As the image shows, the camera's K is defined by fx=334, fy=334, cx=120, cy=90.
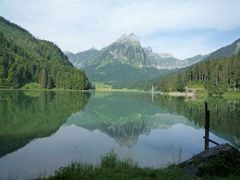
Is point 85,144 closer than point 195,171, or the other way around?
A: point 195,171

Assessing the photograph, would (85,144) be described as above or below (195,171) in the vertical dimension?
below

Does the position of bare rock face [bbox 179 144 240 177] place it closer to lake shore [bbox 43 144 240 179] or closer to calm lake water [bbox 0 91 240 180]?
lake shore [bbox 43 144 240 179]

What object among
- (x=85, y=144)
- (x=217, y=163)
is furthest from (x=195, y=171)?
(x=85, y=144)

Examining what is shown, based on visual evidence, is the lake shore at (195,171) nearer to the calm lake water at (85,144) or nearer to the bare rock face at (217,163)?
the bare rock face at (217,163)

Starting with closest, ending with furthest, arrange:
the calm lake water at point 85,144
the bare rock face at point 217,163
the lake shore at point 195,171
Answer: the lake shore at point 195,171 < the bare rock face at point 217,163 < the calm lake water at point 85,144

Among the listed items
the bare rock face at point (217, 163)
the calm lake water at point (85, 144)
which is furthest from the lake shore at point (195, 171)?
the calm lake water at point (85, 144)

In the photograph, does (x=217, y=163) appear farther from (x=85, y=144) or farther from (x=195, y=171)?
(x=85, y=144)

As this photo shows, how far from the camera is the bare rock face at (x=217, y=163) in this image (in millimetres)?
18250

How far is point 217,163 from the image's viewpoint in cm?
1858

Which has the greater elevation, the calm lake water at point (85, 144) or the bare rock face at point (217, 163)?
the bare rock face at point (217, 163)

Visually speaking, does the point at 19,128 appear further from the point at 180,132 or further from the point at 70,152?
the point at 180,132

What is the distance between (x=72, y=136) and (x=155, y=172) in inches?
1001

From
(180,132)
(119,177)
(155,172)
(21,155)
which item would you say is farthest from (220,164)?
(180,132)

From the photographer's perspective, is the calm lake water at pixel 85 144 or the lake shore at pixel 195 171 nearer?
the lake shore at pixel 195 171
